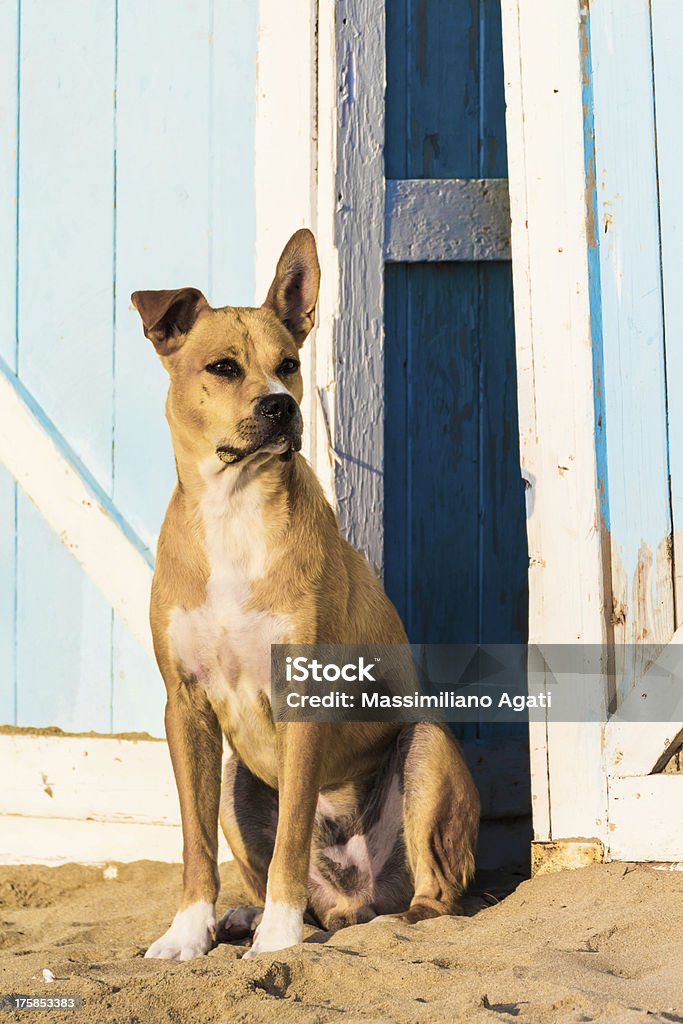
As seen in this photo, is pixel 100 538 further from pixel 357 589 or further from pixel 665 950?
pixel 665 950

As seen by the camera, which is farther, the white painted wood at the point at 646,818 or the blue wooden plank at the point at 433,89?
the blue wooden plank at the point at 433,89

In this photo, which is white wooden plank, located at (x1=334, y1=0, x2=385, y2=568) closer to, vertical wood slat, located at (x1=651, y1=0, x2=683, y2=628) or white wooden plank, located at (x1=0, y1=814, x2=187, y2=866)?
vertical wood slat, located at (x1=651, y1=0, x2=683, y2=628)

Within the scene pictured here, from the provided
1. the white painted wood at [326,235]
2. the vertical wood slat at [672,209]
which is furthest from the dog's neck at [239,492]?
the vertical wood slat at [672,209]

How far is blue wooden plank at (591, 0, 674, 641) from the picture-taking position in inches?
140

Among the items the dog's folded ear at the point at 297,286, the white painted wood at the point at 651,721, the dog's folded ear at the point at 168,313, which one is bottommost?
the white painted wood at the point at 651,721

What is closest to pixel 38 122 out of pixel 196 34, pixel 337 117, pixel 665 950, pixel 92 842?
pixel 196 34

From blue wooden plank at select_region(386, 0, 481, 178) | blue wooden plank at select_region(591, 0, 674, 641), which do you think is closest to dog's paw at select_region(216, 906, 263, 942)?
blue wooden plank at select_region(591, 0, 674, 641)

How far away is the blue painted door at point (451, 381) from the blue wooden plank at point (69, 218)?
3.58 feet

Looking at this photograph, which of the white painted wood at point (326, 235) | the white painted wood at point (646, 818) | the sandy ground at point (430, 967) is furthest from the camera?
the white painted wood at point (326, 235)

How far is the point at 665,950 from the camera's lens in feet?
8.82

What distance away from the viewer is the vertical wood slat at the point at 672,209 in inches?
139

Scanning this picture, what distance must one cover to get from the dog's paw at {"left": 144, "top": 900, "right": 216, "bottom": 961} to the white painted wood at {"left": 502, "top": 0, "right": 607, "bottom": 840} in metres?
1.11

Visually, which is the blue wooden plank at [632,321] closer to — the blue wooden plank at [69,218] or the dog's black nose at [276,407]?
the dog's black nose at [276,407]

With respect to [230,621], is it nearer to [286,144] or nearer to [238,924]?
[238,924]
